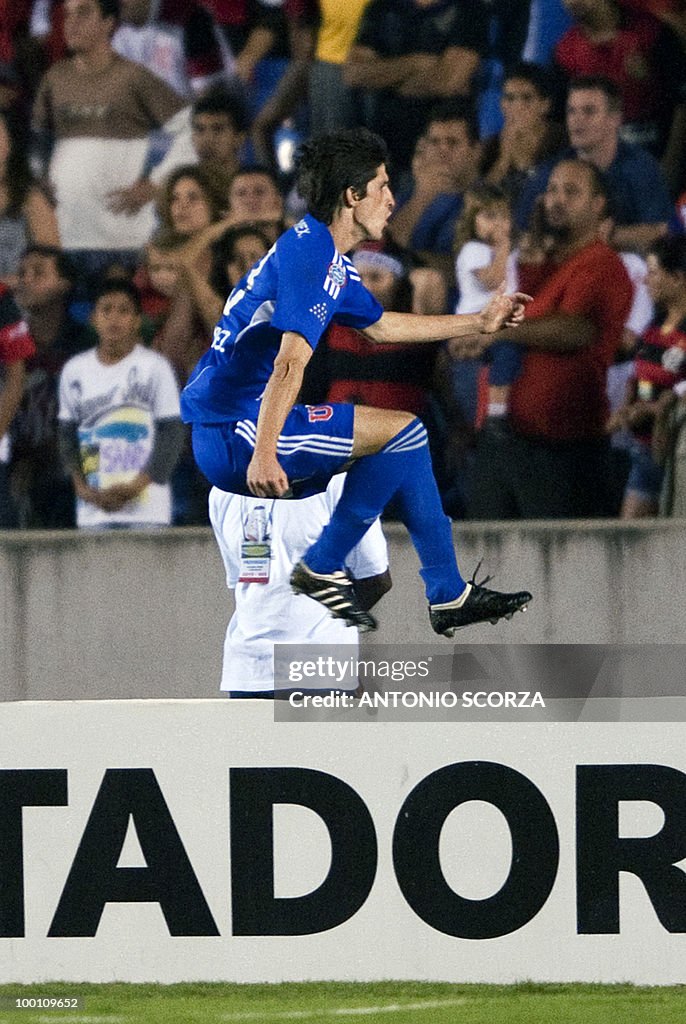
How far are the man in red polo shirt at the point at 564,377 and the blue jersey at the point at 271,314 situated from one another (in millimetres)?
2395

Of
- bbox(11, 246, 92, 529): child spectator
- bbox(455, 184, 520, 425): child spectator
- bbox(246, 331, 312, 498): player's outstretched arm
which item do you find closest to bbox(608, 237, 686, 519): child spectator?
bbox(455, 184, 520, 425): child spectator

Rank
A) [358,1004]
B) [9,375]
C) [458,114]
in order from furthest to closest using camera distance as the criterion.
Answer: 1. [9,375]
2. [458,114]
3. [358,1004]

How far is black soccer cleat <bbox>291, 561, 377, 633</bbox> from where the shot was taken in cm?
457

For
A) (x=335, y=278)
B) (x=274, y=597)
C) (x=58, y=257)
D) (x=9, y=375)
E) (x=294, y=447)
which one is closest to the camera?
(x=335, y=278)

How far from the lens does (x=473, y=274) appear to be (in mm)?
7082

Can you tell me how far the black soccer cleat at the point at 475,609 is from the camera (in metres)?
4.60

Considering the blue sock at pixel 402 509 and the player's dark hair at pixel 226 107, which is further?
the player's dark hair at pixel 226 107

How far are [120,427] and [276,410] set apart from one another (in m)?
3.09

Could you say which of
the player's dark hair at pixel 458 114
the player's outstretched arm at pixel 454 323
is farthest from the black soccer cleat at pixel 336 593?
the player's dark hair at pixel 458 114

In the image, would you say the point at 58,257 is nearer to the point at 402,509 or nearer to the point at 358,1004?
the point at 402,509

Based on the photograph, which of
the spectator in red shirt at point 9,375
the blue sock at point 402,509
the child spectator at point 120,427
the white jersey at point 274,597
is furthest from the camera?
the spectator in red shirt at point 9,375

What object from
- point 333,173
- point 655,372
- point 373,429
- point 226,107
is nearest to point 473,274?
point 655,372

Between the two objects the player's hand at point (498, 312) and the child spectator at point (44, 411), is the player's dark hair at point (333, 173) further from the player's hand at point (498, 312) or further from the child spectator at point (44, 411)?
the child spectator at point (44, 411)

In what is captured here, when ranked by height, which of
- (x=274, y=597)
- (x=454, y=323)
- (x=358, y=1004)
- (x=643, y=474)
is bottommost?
(x=358, y=1004)
